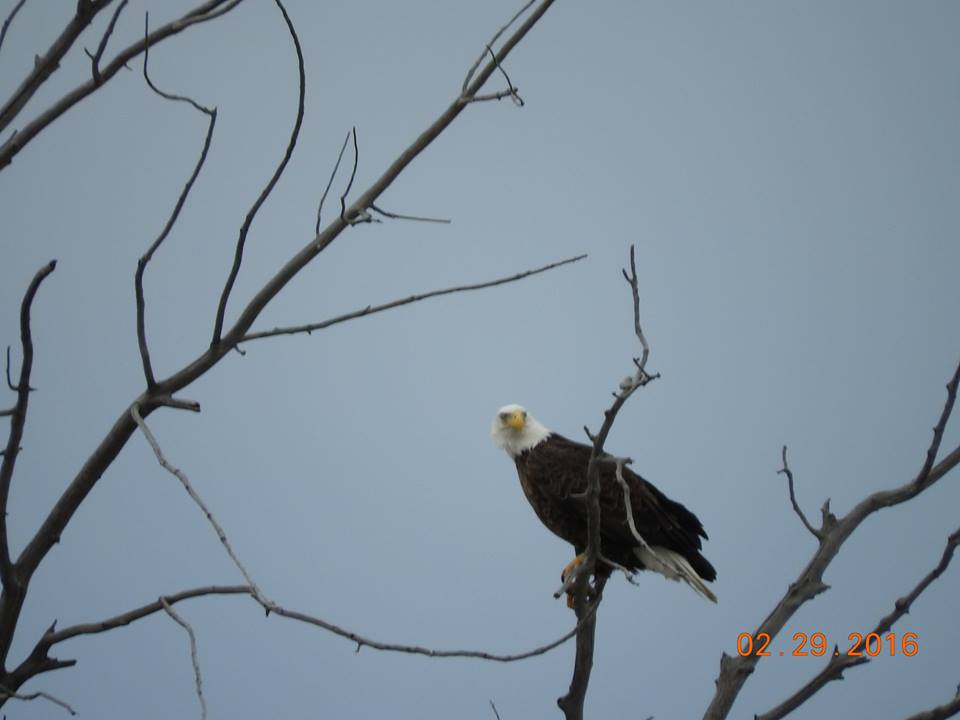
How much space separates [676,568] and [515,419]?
126 centimetres

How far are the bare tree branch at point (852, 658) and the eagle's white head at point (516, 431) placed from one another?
2.50m

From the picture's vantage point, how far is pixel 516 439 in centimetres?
550

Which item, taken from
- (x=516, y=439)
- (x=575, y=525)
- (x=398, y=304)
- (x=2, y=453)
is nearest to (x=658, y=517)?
(x=575, y=525)

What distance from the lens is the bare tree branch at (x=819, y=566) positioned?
3.16 m

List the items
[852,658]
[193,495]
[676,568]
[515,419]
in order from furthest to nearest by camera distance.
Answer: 1. [515,419]
2. [676,568]
3. [852,658]
4. [193,495]

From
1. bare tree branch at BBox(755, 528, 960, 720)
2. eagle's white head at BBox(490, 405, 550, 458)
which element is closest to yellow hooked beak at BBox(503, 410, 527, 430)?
eagle's white head at BBox(490, 405, 550, 458)

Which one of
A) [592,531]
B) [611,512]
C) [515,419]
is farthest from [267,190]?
[515,419]

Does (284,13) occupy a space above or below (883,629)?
above

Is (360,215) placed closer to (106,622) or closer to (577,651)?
(106,622)

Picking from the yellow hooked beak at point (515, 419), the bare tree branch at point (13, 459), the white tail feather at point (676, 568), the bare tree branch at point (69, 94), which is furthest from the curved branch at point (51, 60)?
the yellow hooked beak at point (515, 419)

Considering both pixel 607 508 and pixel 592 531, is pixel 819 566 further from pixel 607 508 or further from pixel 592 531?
pixel 607 508

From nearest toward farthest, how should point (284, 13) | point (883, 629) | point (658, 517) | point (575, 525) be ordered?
point (284, 13) < point (883, 629) < point (658, 517) < point (575, 525)

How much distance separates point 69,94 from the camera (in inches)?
78.7

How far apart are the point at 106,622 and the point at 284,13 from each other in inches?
52.0
